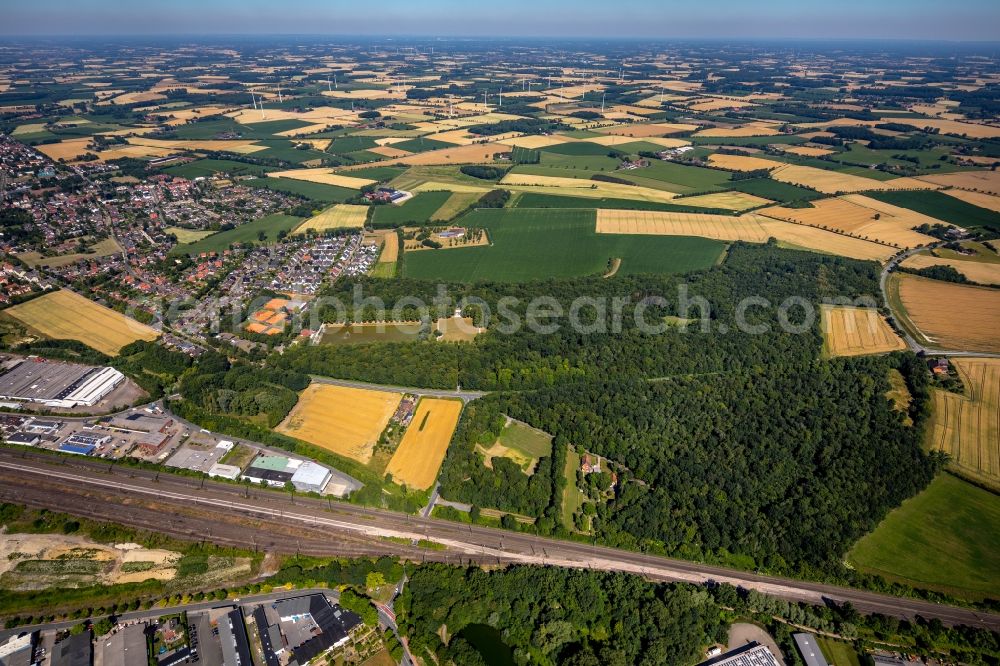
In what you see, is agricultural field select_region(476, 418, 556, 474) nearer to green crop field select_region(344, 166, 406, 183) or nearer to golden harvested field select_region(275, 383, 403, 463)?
golden harvested field select_region(275, 383, 403, 463)

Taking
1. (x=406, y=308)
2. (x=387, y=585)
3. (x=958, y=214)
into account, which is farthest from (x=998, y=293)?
(x=387, y=585)

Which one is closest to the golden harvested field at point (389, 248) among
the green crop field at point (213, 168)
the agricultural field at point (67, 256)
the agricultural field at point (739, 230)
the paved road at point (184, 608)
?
the agricultural field at point (739, 230)

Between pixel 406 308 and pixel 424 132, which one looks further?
pixel 424 132

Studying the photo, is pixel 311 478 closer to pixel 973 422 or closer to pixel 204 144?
pixel 973 422

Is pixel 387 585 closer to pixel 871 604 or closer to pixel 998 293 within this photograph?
pixel 871 604

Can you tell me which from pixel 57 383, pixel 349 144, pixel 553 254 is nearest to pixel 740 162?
pixel 553 254

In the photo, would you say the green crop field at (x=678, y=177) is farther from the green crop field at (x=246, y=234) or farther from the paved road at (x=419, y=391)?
the paved road at (x=419, y=391)
